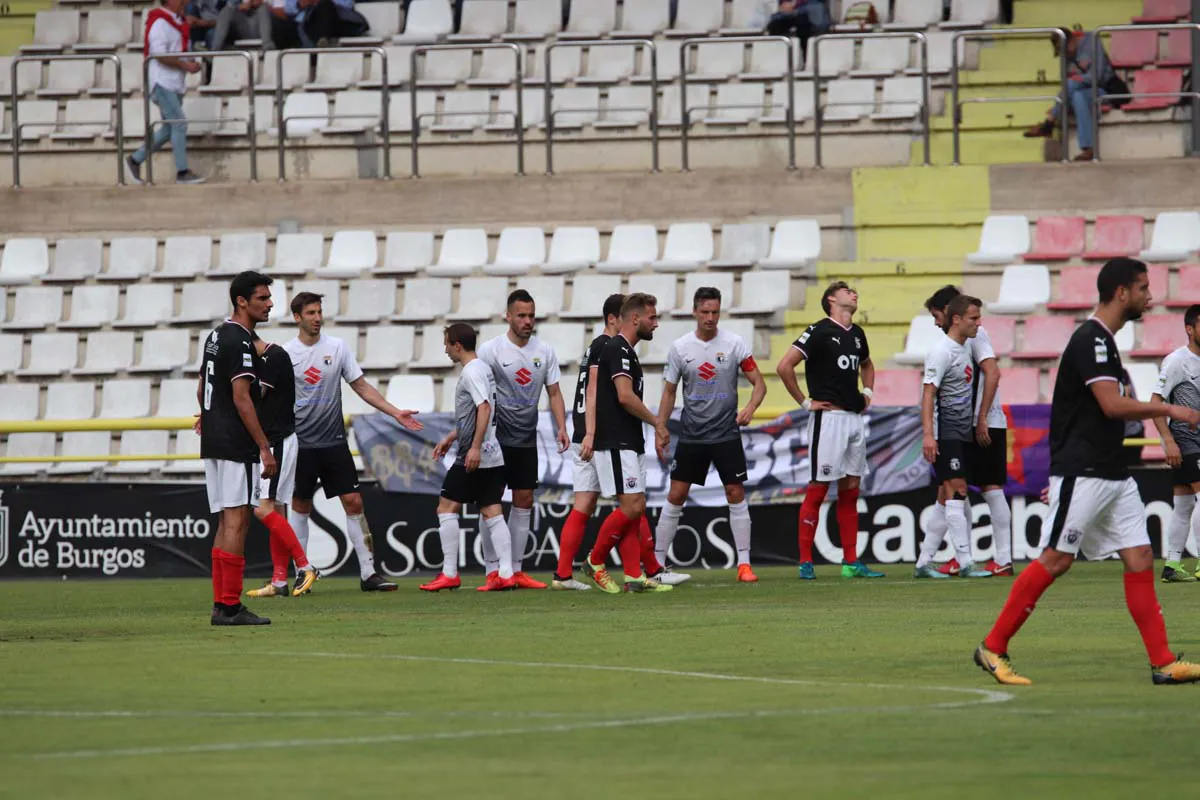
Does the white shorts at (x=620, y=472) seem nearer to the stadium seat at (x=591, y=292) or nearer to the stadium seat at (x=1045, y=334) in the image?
the stadium seat at (x=591, y=292)

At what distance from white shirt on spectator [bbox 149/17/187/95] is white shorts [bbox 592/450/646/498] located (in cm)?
1126

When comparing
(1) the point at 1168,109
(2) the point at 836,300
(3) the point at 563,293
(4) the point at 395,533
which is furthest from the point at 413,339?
(1) the point at 1168,109

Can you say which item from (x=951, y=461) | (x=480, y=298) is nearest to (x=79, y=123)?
(x=480, y=298)

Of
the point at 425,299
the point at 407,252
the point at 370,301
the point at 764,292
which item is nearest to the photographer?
the point at 764,292

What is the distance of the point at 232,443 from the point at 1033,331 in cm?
1082

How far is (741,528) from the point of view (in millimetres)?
16094

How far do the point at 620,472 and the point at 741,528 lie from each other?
1.76 meters

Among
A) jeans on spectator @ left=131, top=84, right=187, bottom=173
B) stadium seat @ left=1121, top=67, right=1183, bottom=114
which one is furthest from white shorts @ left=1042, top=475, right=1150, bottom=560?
jeans on spectator @ left=131, top=84, right=187, bottom=173

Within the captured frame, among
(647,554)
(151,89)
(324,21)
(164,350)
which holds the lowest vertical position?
(647,554)

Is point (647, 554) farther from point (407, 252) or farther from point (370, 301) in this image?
point (407, 252)

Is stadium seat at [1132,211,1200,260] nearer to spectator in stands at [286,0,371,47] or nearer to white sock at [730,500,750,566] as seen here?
white sock at [730,500,750,566]

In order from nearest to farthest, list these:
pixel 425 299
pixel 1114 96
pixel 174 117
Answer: pixel 1114 96 → pixel 425 299 → pixel 174 117

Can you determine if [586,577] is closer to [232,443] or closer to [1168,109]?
[232,443]

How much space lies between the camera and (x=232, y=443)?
468 inches
